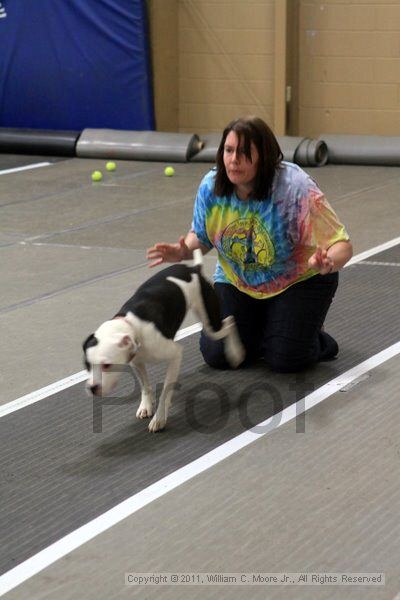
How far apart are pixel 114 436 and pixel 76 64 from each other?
7384mm

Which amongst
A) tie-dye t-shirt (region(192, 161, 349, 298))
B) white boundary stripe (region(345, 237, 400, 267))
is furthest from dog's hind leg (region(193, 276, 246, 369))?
white boundary stripe (region(345, 237, 400, 267))

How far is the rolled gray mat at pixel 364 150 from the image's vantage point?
8.88 meters

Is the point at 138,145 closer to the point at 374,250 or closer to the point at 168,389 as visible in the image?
the point at 374,250

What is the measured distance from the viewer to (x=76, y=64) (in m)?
10.2

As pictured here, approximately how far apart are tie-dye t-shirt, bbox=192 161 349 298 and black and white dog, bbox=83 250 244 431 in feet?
0.63

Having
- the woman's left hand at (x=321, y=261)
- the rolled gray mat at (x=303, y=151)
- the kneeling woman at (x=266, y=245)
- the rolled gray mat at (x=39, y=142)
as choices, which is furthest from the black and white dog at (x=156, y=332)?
the rolled gray mat at (x=39, y=142)

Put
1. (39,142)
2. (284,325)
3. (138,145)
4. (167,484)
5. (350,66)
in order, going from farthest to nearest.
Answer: (39,142) → (350,66) → (138,145) → (284,325) → (167,484)

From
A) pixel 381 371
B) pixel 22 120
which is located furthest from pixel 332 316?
pixel 22 120

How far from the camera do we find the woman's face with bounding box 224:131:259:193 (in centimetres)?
371

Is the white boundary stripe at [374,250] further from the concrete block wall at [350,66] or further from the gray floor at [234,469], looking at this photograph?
the concrete block wall at [350,66]

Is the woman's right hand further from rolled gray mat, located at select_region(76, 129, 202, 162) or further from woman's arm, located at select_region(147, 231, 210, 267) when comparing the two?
rolled gray mat, located at select_region(76, 129, 202, 162)

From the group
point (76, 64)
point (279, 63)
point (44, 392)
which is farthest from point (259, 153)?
point (76, 64)

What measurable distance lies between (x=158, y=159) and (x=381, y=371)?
18.8 ft

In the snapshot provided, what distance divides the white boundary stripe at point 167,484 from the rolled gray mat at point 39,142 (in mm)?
6172
